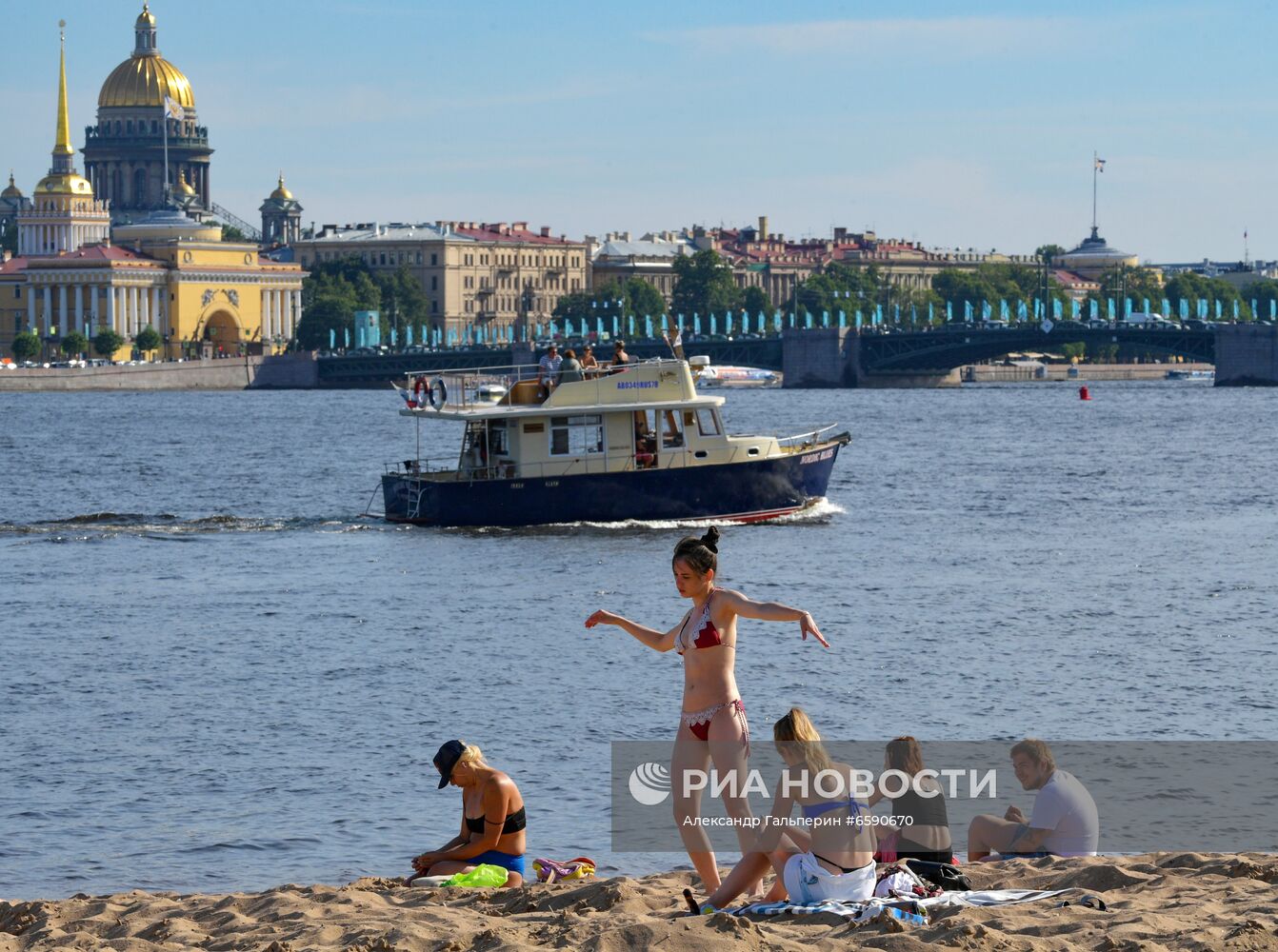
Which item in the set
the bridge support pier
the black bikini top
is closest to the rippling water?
the black bikini top

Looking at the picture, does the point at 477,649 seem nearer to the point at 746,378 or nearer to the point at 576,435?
the point at 576,435

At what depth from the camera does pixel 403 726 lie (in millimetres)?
17953

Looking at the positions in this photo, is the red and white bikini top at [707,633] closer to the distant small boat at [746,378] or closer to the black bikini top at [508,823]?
the black bikini top at [508,823]

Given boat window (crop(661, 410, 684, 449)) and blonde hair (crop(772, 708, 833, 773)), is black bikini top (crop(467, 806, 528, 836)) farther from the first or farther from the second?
boat window (crop(661, 410, 684, 449))

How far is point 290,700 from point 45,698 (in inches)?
76.5

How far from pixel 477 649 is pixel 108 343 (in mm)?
124108

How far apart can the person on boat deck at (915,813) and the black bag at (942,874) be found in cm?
6

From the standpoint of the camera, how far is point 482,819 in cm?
1109

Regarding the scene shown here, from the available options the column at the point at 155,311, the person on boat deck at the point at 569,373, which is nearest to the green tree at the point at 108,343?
the column at the point at 155,311

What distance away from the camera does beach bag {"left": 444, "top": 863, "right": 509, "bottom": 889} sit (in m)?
10.9

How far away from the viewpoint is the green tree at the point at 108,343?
142625 millimetres

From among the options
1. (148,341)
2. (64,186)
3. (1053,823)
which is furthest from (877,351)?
(1053,823)

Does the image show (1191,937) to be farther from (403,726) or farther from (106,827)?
(403,726)

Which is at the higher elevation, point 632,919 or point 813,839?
point 813,839
